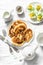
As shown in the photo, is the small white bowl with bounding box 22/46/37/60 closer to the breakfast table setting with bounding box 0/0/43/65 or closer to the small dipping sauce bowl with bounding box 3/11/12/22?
the breakfast table setting with bounding box 0/0/43/65

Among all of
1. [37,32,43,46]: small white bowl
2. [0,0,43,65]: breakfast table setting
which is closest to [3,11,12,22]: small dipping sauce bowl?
[0,0,43,65]: breakfast table setting

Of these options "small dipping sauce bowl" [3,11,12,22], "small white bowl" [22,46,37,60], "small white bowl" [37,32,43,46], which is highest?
"small dipping sauce bowl" [3,11,12,22]

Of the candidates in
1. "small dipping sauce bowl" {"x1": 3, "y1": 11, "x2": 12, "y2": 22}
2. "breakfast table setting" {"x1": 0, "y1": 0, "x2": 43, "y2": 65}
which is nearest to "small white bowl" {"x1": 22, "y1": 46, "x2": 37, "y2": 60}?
"breakfast table setting" {"x1": 0, "y1": 0, "x2": 43, "y2": 65}

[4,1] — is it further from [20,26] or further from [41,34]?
[41,34]

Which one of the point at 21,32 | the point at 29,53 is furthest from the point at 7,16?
the point at 29,53

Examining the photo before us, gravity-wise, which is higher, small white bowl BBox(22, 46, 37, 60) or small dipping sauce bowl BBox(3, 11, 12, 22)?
small dipping sauce bowl BBox(3, 11, 12, 22)

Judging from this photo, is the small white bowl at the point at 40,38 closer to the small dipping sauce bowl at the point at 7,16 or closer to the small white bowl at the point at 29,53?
the small white bowl at the point at 29,53

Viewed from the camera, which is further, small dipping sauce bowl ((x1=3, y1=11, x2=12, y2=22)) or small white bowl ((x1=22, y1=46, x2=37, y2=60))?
small dipping sauce bowl ((x1=3, y1=11, x2=12, y2=22))

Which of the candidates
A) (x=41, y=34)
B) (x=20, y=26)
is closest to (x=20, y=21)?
(x=20, y=26)
